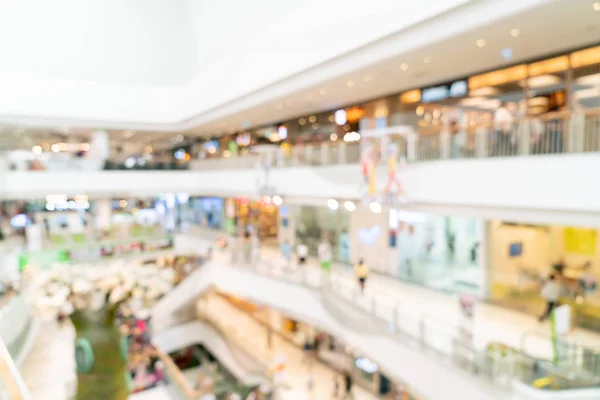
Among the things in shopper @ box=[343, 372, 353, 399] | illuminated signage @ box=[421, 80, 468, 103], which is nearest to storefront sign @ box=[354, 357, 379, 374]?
shopper @ box=[343, 372, 353, 399]

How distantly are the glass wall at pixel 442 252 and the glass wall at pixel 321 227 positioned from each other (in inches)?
116

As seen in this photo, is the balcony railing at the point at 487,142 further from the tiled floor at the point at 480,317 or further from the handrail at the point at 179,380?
the handrail at the point at 179,380

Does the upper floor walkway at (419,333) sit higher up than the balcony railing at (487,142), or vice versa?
the balcony railing at (487,142)

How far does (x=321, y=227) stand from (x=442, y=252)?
576 centimetres

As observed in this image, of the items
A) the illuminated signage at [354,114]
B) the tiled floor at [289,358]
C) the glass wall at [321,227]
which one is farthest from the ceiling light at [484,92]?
the tiled floor at [289,358]

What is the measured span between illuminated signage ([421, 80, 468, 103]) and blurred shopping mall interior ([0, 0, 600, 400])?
9cm

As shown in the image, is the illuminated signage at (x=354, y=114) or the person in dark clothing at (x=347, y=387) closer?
the person in dark clothing at (x=347, y=387)

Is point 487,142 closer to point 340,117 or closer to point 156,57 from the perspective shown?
point 340,117

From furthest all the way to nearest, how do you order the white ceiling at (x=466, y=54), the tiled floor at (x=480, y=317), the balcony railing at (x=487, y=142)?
the white ceiling at (x=466, y=54)
the tiled floor at (x=480, y=317)
the balcony railing at (x=487, y=142)

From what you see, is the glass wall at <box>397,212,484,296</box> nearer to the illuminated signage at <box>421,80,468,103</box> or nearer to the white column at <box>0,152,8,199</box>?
the illuminated signage at <box>421,80,468,103</box>

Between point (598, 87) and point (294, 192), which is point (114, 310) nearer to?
point (294, 192)

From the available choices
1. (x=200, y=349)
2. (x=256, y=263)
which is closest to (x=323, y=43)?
(x=256, y=263)

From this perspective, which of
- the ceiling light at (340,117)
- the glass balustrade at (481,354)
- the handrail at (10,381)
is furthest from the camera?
the ceiling light at (340,117)

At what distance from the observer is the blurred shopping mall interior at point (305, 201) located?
7.28 metres
